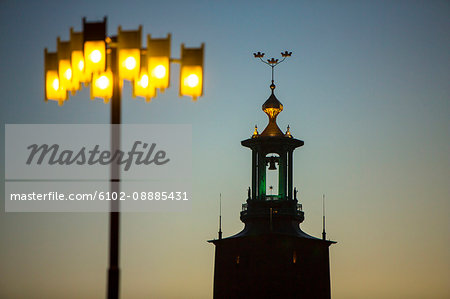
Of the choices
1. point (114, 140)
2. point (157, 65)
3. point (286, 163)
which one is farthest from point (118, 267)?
point (286, 163)

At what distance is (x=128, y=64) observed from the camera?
80.7 feet

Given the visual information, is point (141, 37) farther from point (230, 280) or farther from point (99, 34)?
point (230, 280)

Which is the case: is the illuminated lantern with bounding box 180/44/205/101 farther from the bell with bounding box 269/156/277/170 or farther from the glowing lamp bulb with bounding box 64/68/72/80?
the bell with bounding box 269/156/277/170

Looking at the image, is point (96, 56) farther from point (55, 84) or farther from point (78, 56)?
point (55, 84)

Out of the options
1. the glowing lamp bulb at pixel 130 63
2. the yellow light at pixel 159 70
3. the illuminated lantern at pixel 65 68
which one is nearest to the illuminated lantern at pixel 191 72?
the yellow light at pixel 159 70

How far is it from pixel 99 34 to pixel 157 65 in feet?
4.19

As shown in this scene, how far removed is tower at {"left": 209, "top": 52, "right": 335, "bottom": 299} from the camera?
7700cm

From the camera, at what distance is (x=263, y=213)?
77.4m

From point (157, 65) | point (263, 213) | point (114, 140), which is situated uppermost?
point (263, 213)

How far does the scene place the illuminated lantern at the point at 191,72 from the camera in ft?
81.4

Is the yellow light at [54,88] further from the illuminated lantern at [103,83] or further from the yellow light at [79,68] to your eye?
the illuminated lantern at [103,83]

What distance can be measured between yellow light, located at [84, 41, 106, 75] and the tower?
5222 centimetres

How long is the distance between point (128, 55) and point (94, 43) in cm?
70

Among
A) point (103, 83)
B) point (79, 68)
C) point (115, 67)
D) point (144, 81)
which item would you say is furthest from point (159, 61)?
point (79, 68)
